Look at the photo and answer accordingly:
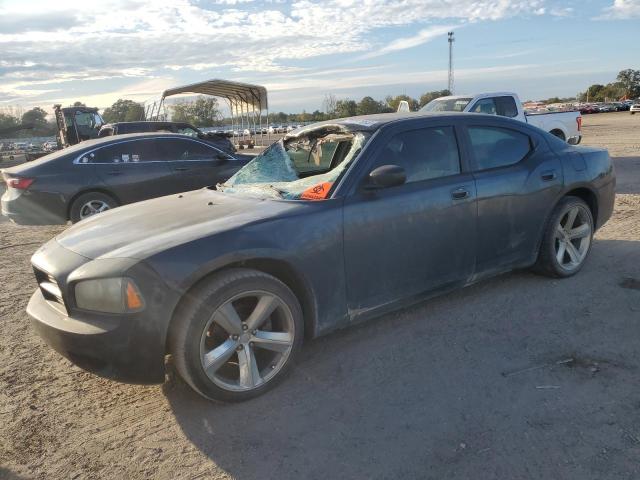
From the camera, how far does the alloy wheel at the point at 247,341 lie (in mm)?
2920

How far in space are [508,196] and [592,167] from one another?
1256 mm

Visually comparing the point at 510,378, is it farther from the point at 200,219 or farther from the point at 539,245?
the point at 200,219

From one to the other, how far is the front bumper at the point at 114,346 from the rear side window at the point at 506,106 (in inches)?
407

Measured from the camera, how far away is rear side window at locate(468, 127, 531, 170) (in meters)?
4.12

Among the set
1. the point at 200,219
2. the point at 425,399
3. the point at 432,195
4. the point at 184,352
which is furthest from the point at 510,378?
the point at 200,219

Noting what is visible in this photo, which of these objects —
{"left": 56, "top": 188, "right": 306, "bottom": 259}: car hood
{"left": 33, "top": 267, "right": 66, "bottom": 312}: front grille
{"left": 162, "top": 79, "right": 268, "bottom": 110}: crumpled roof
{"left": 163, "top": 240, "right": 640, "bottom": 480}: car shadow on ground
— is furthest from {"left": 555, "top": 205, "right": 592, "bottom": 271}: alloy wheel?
{"left": 162, "top": 79, "right": 268, "bottom": 110}: crumpled roof

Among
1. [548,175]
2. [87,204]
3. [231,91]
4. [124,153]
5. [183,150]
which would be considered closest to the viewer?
[548,175]

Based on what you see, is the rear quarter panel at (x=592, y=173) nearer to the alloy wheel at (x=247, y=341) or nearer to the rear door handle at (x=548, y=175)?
the rear door handle at (x=548, y=175)

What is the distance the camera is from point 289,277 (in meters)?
3.22

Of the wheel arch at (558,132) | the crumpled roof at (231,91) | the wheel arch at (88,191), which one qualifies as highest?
the crumpled roof at (231,91)

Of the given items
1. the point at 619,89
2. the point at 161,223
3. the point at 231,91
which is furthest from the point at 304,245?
the point at 619,89

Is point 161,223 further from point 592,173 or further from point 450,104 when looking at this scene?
point 450,104

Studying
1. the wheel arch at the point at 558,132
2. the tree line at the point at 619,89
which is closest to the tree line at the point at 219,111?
the tree line at the point at 619,89

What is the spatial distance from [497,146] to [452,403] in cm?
231
